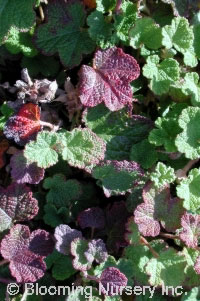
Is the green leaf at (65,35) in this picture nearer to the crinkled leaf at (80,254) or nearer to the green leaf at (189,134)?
the green leaf at (189,134)

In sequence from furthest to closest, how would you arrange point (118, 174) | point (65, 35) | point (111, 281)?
point (65, 35) < point (118, 174) < point (111, 281)

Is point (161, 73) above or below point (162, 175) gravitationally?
above

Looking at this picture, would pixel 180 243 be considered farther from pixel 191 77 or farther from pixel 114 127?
pixel 191 77

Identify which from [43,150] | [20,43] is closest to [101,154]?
[43,150]

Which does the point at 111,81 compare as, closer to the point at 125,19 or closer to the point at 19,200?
the point at 125,19

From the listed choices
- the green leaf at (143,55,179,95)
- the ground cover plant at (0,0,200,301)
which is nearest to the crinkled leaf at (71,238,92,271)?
the ground cover plant at (0,0,200,301)

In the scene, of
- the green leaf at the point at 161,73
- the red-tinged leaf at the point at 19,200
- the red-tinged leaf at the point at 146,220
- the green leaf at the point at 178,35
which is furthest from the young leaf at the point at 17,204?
the green leaf at the point at 178,35

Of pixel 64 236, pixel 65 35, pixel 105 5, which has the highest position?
pixel 105 5
